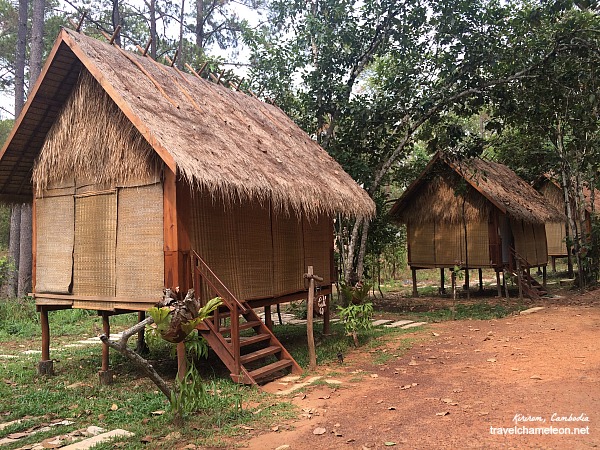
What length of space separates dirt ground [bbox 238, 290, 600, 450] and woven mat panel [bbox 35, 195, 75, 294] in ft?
11.6

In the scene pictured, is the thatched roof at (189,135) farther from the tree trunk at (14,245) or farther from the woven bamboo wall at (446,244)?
the tree trunk at (14,245)

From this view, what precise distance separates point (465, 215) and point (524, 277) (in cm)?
233

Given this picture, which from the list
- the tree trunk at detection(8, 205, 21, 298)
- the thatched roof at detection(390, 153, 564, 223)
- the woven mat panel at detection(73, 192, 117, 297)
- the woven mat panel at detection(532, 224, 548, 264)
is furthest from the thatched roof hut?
the tree trunk at detection(8, 205, 21, 298)

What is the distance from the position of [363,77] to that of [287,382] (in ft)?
90.8

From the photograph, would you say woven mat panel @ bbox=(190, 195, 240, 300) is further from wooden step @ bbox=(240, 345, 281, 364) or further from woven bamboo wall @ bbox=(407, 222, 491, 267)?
woven bamboo wall @ bbox=(407, 222, 491, 267)

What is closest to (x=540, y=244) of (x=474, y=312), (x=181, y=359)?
(x=474, y=312)

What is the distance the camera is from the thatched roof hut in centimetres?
1380

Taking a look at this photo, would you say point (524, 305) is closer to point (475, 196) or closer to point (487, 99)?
point (475, 196)

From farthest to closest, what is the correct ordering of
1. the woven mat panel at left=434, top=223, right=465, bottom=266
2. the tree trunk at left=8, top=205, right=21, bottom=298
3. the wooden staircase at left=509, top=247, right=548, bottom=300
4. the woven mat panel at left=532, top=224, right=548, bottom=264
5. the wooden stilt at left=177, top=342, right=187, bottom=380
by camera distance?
1. the woven mat panel at left=532, top=224, right=548, bottom=264
2. the woven mat panel at left=434, top=223, right=465, bottom=266
3. the tree trunk at left=8, top=205, right=21, bottom=298
4. the wooden staircase at left=509, top=247, right=548, bottom=300
5. the wooden stilt at left=177, top=342, right=187, bottom=380

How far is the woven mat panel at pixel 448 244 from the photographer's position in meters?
14.5

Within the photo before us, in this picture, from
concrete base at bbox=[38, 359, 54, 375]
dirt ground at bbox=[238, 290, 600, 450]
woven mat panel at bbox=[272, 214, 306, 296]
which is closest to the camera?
dirt ground at bbox=[238, 290, 600, 450]

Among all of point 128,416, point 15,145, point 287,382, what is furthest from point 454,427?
point 15,145

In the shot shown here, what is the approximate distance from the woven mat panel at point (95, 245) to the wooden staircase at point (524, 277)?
1013 centimetres

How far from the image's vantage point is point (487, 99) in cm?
1245
